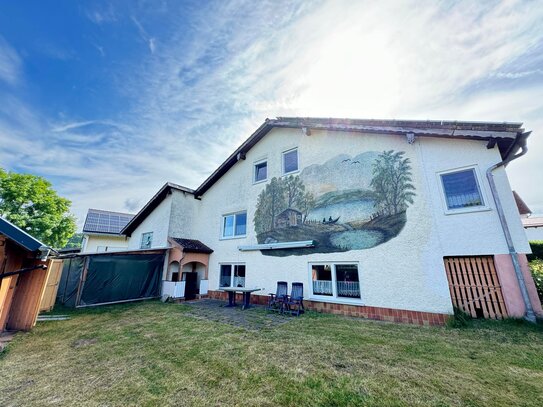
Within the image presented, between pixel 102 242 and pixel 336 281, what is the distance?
2188cm

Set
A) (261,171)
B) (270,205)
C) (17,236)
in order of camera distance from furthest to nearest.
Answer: (261,171), (270,205), (17,236)

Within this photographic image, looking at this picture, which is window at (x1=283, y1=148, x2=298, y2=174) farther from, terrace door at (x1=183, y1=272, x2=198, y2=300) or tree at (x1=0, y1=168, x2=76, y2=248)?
tree at (x1=0, y1=168, x2=76, y2=248)

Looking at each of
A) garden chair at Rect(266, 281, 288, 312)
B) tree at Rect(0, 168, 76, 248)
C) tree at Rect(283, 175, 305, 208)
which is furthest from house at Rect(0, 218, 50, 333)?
tree at Rect(0, 168, 76, 248)

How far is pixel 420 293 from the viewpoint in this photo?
→ 23.0 ft

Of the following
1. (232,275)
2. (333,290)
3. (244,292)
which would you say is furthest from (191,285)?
(333,290)

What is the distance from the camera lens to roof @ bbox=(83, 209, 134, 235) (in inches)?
779

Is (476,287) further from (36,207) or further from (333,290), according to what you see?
Answer: (36,207)

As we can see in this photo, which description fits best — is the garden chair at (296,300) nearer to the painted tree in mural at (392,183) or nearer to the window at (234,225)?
the window at (234,225)

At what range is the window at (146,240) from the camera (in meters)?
15.5

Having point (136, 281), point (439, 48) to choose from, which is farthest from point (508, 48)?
point (136, 281)

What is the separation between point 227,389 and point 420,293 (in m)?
6.72

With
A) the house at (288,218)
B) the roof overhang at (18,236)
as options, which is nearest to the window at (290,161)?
the house at (288,218)

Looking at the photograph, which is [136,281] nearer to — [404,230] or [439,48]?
[404,230]

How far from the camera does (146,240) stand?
51.9 feet
